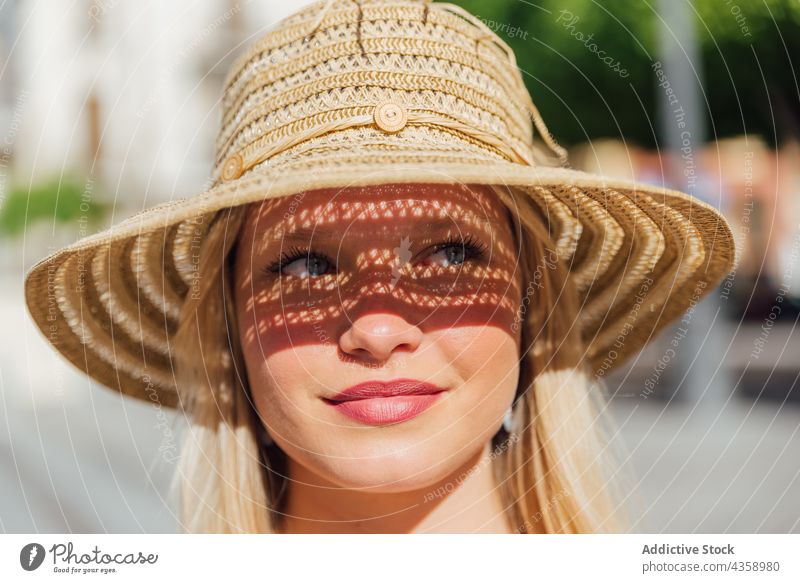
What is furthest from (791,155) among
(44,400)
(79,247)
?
(44,400)

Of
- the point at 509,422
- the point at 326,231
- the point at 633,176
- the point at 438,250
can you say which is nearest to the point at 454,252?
the point at 438,250

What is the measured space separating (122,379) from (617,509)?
1.98ft

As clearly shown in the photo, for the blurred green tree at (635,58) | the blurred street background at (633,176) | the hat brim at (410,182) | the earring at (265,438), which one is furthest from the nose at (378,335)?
the blurred green tree at (635,58)

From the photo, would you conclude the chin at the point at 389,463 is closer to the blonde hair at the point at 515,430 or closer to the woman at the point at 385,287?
the woman at the point at 385,287

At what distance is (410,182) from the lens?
58 cm

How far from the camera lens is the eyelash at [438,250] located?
63 cm

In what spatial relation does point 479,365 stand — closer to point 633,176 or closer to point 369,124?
point 369,124

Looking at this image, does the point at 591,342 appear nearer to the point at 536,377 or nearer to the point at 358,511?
the point at 536,377

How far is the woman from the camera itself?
61cm

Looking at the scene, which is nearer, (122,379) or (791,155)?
(122,379)

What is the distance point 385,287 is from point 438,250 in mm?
65
